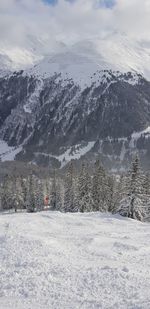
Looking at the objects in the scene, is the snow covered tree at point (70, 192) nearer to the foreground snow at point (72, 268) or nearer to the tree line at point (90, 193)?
the tree line at point (90, 193)

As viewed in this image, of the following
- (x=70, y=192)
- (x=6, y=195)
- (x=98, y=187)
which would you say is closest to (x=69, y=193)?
(x=70, y=192)

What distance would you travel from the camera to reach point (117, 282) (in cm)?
2666

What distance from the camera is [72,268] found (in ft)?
95.7

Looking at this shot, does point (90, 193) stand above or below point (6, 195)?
above

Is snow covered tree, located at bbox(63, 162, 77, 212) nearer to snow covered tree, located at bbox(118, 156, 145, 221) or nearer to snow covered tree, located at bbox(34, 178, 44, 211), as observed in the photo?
snow covered tree, located at bbox(34, 178, 44, 211)

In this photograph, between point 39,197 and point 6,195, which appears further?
point 6,195

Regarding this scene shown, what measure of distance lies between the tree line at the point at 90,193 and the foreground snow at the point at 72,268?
2614cm

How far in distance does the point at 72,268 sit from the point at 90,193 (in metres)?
62.4

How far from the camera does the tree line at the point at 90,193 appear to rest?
70812 millimetres

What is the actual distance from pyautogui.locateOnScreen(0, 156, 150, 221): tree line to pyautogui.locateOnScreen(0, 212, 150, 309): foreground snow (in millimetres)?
26139

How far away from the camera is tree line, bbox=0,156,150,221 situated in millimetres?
70812

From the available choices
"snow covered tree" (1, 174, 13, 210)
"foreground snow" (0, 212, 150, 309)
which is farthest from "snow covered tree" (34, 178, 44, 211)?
"foreground snow" (0, 212, 150, 309)

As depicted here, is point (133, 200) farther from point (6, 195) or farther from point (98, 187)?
point (6, 195)

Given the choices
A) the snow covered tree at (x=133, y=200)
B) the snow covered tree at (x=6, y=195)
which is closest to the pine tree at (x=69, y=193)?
the snow covered tree at (x=133, y=200)
